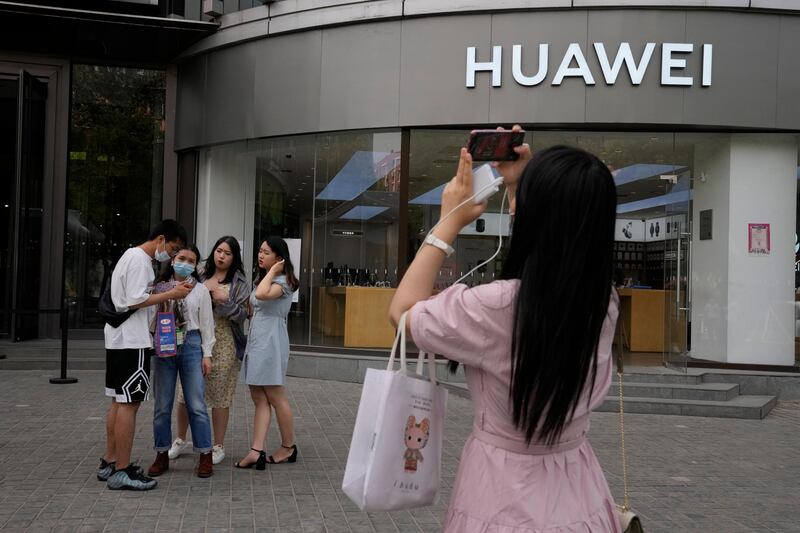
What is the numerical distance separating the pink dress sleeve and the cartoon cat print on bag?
0.20 meters

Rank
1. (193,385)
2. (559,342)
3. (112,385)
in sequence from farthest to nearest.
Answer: (193,385) → (112,385) → (559,342)

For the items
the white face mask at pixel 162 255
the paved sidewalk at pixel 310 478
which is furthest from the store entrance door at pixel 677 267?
the white face mask at pixel 162 255

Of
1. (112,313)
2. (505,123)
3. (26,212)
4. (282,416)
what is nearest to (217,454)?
(282,416)

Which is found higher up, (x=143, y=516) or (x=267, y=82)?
(x=267, y=82)

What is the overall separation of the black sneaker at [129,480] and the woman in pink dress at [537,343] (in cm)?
436

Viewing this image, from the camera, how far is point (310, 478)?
627 cm

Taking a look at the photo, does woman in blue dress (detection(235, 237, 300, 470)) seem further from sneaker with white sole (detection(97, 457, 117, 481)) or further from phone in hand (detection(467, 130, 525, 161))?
phone in hand (detection(467, 130, 525, 161))

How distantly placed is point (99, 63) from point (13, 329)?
17.3 feet

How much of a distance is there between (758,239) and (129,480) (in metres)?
9.65

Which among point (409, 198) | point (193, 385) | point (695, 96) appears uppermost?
point (695, 96)

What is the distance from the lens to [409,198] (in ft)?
41.1

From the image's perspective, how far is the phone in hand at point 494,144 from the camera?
2.06 meters

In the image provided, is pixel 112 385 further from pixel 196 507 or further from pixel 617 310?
pixel 617 310

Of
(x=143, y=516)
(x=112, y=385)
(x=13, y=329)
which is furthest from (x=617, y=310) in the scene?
(x=13, y=329)
